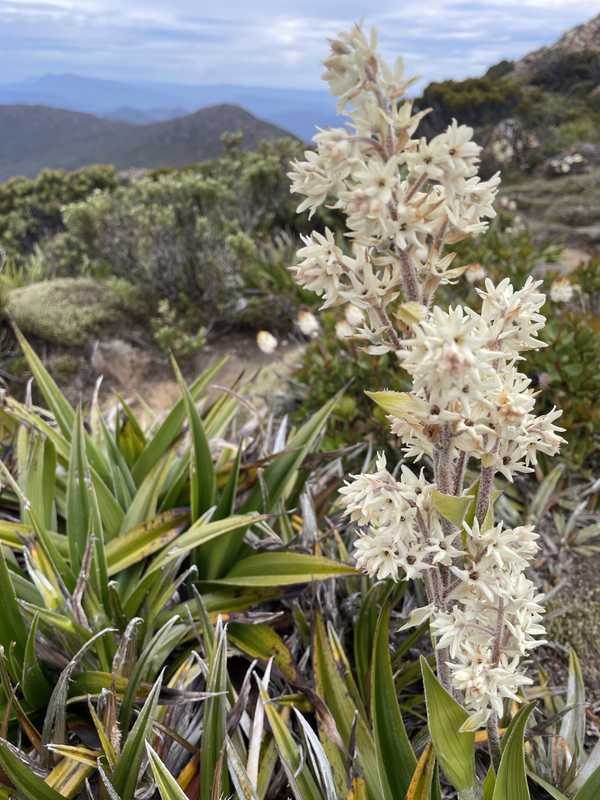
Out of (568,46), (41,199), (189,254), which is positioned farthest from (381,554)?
(568,46)

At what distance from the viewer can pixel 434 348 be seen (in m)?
1.03

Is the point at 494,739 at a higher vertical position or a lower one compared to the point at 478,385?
lower

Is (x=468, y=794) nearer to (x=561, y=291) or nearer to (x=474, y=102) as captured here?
(x=561, y=291)

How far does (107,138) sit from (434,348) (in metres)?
102

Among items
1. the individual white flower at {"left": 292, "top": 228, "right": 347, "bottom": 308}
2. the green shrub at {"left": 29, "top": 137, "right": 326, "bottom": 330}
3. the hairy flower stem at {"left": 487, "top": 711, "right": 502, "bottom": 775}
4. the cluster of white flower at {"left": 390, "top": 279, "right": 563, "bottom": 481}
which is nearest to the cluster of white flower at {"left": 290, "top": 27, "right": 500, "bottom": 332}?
the individual white flower at {"left": 292, "top": 228, "right": 347, "bottom": 308}

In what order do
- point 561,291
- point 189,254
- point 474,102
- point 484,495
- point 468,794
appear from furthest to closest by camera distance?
point 474,102
point 189,254
point 561,291
point 468,794
point 484,495

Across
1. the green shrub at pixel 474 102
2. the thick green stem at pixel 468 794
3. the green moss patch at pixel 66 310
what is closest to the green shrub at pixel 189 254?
the green moss patch at pixel 66 310

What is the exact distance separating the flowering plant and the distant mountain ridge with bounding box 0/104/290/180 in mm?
50622

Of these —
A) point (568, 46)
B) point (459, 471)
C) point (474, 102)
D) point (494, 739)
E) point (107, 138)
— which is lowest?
point (494, 739)

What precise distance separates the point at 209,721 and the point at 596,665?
1.70m

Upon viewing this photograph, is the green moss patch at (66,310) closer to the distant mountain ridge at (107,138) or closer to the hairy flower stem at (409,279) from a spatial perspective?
the hairy flower stem at (409,279)

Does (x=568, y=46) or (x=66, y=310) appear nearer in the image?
(x=66, y=310)

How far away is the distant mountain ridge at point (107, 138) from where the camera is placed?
63.6 meters

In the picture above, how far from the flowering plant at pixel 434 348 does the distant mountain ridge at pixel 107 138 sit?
50.6 metres
